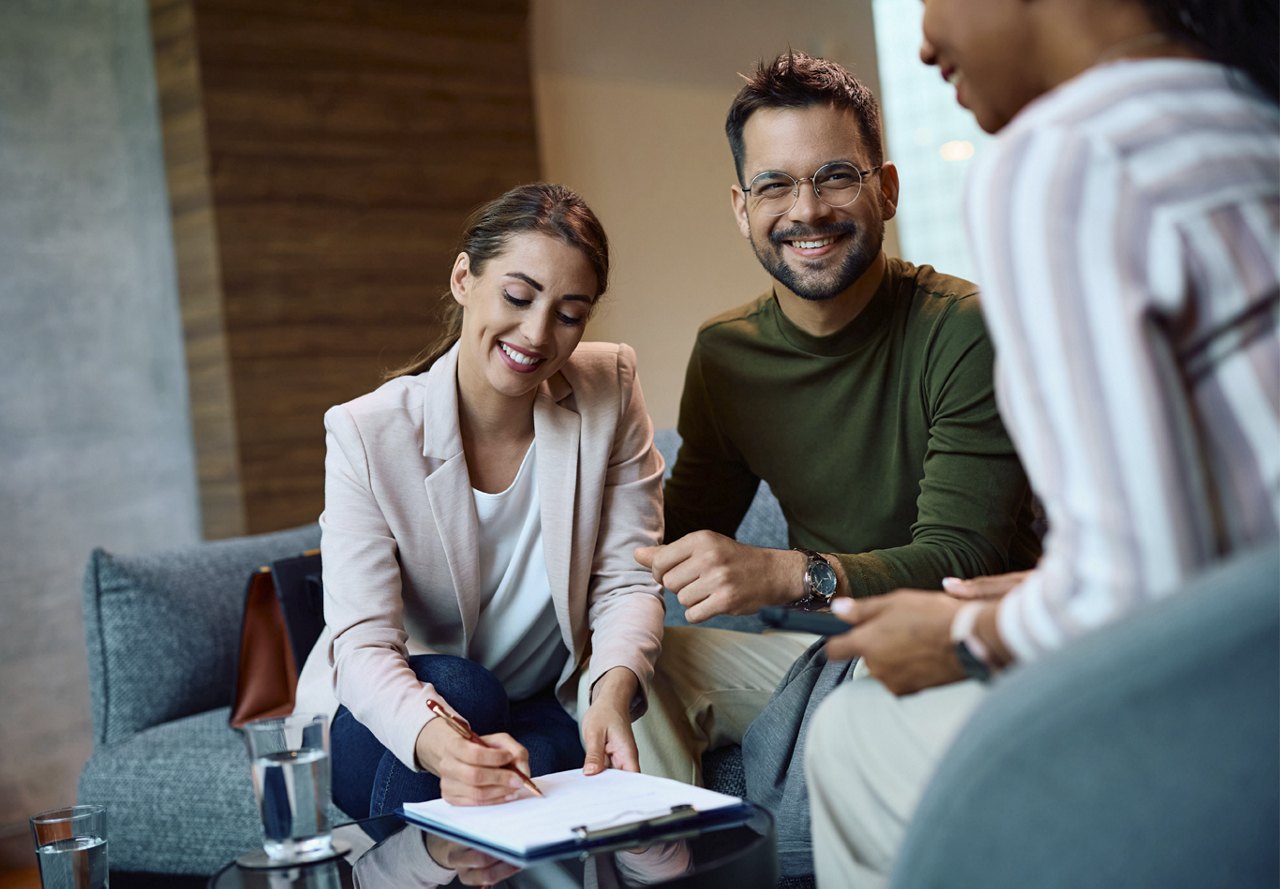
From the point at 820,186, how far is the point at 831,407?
0.32 m

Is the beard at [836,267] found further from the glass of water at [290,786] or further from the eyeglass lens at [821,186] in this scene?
the glass of water at [290,786]

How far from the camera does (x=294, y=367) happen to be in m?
Answer: 3.45

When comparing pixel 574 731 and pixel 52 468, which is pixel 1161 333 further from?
pixel 52 468

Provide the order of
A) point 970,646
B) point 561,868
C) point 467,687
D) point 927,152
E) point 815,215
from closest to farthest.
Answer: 1. point 970,646
2. point 561,868
3. point 467,687
4. point 815,215
5. point 927,152

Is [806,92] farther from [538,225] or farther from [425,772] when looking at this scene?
[425,772]

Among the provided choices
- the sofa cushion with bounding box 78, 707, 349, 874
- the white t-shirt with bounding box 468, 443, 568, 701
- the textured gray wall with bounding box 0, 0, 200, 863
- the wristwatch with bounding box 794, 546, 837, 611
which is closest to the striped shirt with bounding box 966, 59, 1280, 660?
the wristwatch with bounding box 794, 546, 837, 611

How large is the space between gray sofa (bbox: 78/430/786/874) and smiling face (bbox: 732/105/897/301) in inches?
23.1

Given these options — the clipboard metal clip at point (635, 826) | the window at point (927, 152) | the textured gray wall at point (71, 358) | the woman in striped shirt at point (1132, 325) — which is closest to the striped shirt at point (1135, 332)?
the woman in striped shirt at point (1132, 325)

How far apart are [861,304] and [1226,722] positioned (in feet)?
3.95

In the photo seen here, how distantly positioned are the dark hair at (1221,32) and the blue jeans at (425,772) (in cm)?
111

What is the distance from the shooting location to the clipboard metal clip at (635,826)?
3.67ft

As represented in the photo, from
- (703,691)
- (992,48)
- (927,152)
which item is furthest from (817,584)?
(927,152)

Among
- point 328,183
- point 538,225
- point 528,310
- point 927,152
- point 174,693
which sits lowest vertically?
point 174,693

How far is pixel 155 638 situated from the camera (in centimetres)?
244
